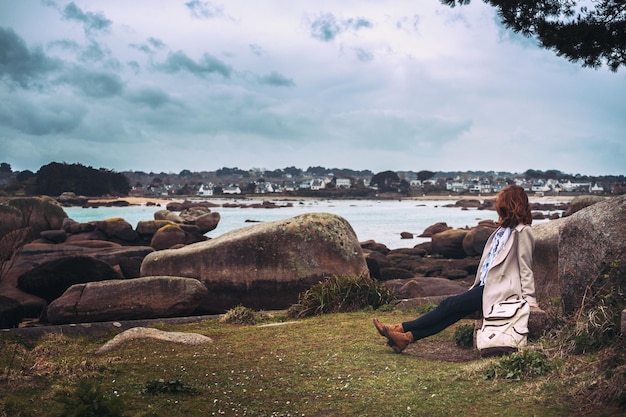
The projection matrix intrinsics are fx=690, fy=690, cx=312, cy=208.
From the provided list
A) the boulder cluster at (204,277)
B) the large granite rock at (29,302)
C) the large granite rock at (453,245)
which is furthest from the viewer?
the large granite rock at (453,245)

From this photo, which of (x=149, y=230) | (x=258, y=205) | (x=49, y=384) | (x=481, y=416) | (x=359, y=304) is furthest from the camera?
(x=258, y=205)

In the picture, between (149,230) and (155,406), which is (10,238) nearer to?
(155,406)

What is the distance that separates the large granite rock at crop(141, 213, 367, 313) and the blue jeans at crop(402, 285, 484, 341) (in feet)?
21.3

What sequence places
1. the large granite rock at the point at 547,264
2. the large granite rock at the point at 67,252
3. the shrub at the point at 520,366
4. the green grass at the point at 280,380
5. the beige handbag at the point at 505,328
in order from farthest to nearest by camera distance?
the large granite rock at the point at 67,252 → the large granite rock at the point at 547,264 → the beige handbag at the point at 505,328 → the shrub at the point at 520,366 → the green grass at the point at 280,380

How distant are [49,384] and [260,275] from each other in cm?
831

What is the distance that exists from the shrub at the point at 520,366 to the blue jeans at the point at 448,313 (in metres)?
1.25

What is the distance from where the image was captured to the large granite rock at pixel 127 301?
1323 cm

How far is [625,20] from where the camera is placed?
14.4m

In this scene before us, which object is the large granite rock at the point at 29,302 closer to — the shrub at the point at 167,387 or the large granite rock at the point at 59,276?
the large granite rock at the point at 59,276

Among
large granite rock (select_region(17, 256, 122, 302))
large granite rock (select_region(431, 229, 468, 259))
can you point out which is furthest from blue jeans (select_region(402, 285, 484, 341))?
large granite rock (select_region(431, 229, 468, 259))

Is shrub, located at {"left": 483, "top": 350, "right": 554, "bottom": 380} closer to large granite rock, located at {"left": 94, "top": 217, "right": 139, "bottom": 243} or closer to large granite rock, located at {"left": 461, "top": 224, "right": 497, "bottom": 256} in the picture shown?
large granite rock, located at {"left": 461, "top": 224, "right": 497, "bottom": 256}

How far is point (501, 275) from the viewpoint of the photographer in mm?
8781

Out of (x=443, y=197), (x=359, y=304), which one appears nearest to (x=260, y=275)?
(x=359, y=304)

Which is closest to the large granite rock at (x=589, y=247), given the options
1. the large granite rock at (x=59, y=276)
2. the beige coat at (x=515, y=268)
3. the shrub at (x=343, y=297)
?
the beige coat at (x=515, y=268)
